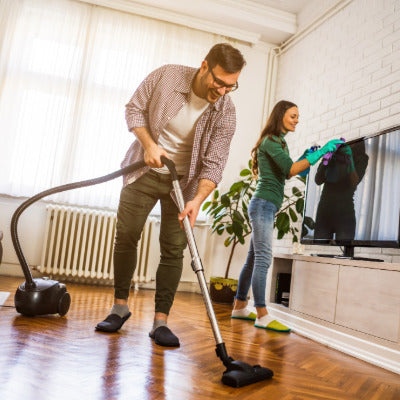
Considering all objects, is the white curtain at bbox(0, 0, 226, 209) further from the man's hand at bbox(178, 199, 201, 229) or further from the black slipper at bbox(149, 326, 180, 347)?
the man's hand at bbox(178, 199, 201, 229)

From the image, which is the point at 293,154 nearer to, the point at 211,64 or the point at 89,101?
the point at 89,101

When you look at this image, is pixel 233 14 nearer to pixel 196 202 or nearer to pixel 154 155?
pixel 154 155

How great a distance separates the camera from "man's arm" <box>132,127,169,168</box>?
1691mm

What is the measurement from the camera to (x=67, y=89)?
419cm

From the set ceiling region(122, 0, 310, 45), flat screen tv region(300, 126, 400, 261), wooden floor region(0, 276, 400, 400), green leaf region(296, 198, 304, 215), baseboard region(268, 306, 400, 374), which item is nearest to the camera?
wooden floor region(0, 276, 400, 400)

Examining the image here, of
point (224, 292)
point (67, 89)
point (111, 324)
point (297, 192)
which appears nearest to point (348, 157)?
point (297, 192)

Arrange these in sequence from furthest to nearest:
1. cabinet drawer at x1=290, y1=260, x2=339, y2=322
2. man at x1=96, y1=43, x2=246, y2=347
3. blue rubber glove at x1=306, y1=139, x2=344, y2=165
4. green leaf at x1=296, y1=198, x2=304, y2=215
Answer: green leaf at x1=296, y1=198, x2=304, y2=215
blue rubber glove at x1=306, y1=139, x2=344, y2=165
cabinet drawer at x1=290, y1=260, x2=339, y2=322
man at x1=96, y1=43, x2=246, y2=347

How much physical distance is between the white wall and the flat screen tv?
1.49 metres

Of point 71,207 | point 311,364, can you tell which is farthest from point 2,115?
point 311,364

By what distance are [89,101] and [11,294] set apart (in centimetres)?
213

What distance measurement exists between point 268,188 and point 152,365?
1.43 meters

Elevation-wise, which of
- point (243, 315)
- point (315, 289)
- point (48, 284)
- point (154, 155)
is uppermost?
point (154, 155)

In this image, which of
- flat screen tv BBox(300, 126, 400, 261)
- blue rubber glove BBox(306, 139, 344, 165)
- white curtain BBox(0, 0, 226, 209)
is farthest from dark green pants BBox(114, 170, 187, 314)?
white curtain BBox(0, 0, 226, 209)

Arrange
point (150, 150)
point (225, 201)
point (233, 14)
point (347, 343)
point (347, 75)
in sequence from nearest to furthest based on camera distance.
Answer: point (150, 150), point (347, 343), point (347, 75), point (225, 201), point (233, 14)
